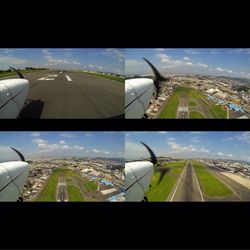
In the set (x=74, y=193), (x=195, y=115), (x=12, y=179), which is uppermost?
(x=195, y=115)

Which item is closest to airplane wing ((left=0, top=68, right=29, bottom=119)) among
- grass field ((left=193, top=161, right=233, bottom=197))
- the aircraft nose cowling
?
the aircraft nose cowling

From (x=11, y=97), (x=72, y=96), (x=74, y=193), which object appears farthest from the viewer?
(x=72, y=96)

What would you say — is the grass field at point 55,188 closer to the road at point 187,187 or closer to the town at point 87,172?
the town at point 87,172

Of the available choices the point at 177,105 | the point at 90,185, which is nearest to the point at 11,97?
the point at 90,185

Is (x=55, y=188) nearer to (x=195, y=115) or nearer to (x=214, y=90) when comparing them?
(x=195, y=115)

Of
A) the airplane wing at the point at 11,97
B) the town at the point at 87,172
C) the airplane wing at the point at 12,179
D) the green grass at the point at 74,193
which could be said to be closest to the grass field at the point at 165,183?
the town at the point at 87,172

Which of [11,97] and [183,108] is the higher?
[11,97]

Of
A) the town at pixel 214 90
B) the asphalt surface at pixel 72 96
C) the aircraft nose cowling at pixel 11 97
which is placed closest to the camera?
the aircraft nose cowling at pixel 11 97

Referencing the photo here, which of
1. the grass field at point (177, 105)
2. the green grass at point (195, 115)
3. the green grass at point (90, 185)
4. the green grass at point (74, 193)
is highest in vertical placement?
the grass field at point (177, 105)
